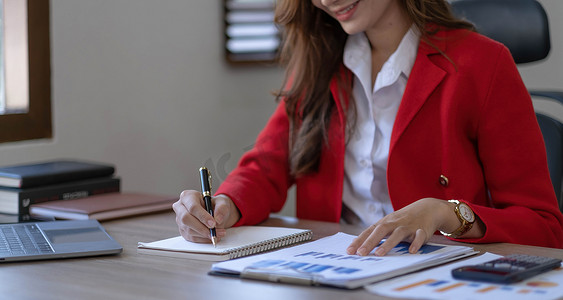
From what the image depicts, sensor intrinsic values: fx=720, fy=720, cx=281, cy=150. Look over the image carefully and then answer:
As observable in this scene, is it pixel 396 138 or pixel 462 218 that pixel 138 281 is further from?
pixel 396 138

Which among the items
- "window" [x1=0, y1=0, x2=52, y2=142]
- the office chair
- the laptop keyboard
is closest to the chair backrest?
→ the office chair

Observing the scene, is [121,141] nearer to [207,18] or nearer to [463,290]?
[207,18]

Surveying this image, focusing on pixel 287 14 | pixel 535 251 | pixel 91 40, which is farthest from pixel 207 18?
pixel 535 251

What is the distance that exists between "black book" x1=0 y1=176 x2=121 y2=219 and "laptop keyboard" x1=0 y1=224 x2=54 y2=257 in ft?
0.67

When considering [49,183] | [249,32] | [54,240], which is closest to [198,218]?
[54,240]

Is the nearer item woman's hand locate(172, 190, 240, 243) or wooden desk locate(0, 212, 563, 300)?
wooden desk locate(0, 212, 563, 300)

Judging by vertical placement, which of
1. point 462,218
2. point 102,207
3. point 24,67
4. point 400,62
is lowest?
point 102,207

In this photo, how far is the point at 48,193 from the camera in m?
1.72

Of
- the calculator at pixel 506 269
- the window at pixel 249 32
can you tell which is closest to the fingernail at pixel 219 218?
the calculator at pixel 506 269

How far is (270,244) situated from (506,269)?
424 mm

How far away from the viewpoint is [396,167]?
1567mm

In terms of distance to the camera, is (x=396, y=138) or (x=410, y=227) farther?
(x=396, y=138)

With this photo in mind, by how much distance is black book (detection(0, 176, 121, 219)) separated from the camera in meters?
1.67

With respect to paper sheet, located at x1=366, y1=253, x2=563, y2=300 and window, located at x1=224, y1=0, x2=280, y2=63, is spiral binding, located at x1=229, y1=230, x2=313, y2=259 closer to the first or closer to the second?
paper sheet, located at x1=366, y1=253, x2=563, y2=300
